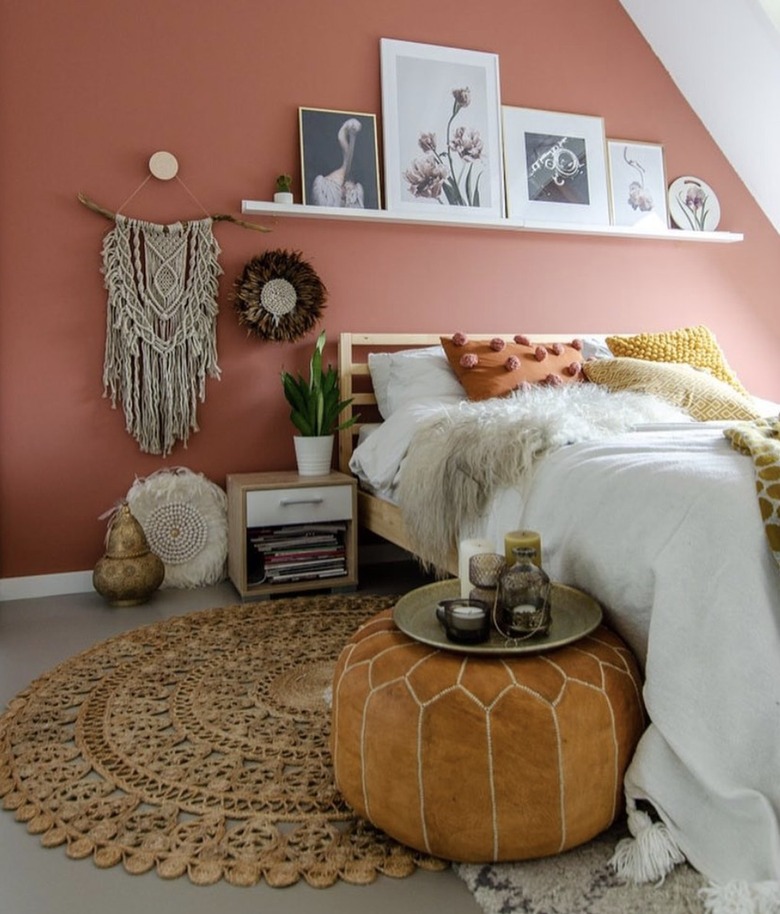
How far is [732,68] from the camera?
3.52 meters

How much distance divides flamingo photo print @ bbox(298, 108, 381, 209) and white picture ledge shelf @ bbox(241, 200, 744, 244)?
0.16 feet

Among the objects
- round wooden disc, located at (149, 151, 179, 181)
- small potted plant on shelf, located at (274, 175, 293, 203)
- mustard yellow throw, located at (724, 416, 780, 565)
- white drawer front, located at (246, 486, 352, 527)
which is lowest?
white drawer front, located at (246, 486, 352, 527)

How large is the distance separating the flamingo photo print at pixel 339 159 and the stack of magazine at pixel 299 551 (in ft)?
4.28

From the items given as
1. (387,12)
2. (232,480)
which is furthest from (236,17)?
(232,480)

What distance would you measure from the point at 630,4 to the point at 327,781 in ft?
12.1

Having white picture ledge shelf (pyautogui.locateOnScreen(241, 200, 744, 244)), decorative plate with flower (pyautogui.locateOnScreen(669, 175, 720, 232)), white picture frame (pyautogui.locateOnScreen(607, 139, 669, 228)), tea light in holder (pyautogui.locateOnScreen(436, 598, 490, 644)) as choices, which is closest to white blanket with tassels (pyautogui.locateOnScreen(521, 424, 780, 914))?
tea light in holder (pyautogui.locateOnScreen(436, 598, 490, 644))

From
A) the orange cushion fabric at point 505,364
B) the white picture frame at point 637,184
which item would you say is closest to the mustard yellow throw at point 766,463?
the orange cushion fabric at point 505,364

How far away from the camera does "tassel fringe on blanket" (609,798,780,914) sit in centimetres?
105

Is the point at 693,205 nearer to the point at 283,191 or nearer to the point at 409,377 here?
the point at 409,377

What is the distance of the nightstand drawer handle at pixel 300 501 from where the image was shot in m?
2.67

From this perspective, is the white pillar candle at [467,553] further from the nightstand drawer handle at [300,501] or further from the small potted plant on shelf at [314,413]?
the small potted plant on shelf at [314,413]

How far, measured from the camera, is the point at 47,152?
2.76 metres

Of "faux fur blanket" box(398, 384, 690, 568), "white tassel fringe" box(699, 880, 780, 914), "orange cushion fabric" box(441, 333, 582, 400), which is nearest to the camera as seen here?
"white tassel fringe" box(699, 880, 780, 914)

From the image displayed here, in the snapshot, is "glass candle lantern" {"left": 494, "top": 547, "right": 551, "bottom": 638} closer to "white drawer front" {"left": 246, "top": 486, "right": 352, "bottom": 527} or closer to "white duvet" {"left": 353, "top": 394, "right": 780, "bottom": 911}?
"white duvet" {"left": 353, "top": 394, "right": 780, "bottom": 911}
